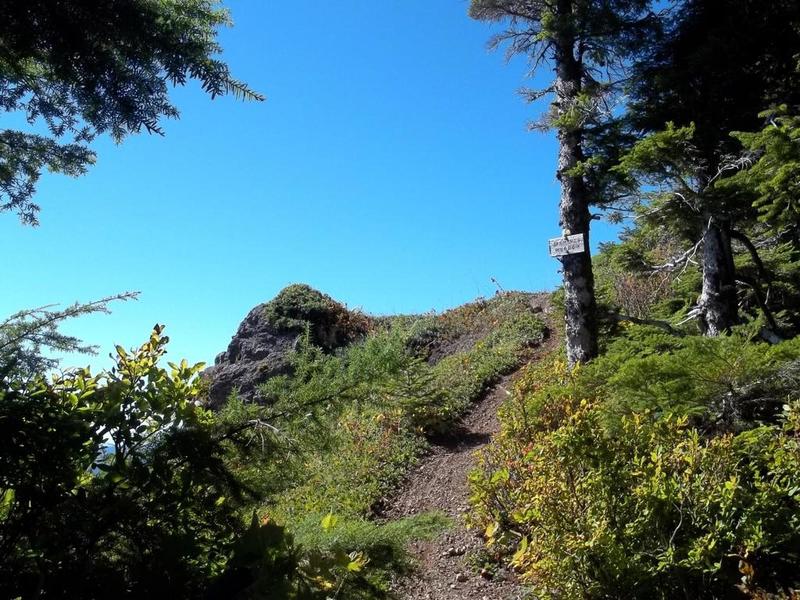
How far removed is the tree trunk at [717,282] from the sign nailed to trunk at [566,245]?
4.96 ft

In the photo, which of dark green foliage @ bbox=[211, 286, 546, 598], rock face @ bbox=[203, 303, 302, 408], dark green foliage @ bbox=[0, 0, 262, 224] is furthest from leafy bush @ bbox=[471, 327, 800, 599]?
rock face @ bbox=[203, 303, 302, 408]

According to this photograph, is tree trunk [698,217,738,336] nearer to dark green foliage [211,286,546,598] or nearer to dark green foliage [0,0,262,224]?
dark green foliage [211,286,546,598]

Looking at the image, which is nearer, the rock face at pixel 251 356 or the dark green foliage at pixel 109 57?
the dark green foliage at pixel 109 57

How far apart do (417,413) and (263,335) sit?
690cm

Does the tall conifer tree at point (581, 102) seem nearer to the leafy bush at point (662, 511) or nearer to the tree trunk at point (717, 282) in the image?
the tree trunk at point (717, 282)

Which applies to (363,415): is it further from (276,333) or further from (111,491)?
(276,333)

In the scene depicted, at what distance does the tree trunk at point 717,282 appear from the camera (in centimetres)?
673

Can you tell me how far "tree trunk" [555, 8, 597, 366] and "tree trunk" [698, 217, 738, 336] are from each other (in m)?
1.45

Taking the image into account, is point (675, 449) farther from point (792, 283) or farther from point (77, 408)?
point (792, 283)

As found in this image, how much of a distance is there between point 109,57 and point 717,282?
21.6 ft

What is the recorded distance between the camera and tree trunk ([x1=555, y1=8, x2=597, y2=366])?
25.7 feet

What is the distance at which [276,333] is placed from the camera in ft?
48.2

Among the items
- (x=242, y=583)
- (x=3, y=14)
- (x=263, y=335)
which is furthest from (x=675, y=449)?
(x=263, y=335)

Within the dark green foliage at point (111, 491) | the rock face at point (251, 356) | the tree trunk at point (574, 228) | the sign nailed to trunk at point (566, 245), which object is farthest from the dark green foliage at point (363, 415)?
the sign nailed to trunk at point (566, 245)
